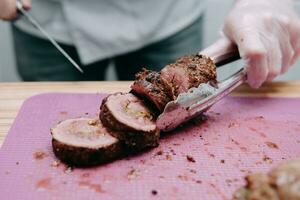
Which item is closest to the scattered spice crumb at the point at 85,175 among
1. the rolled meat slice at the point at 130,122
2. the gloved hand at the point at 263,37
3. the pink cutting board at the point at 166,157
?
the pink cutting board at the point at 166,157

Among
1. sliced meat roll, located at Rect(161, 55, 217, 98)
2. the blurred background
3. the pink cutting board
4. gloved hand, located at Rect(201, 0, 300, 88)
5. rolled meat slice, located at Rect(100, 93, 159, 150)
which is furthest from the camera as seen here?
the blurred background

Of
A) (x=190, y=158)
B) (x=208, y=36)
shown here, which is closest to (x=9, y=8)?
(x=190, y=158)

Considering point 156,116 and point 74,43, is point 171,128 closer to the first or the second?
point 156,116

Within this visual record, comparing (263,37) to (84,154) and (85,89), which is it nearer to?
(85,89)

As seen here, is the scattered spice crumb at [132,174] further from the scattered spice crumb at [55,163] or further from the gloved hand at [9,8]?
the gloved hand at [9,8]

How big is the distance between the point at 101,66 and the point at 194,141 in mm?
738

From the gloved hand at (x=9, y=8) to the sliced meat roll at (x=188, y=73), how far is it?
59 cm

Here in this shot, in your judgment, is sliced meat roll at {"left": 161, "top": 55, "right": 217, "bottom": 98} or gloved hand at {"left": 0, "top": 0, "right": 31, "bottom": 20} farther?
Answer: gloved hand at {"left": 0, "top": 0, "right": 31, "bottom": 20}

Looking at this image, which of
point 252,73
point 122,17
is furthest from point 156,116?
point 122,17

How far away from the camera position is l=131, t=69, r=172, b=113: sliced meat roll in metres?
1.31

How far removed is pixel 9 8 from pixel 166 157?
781 mm

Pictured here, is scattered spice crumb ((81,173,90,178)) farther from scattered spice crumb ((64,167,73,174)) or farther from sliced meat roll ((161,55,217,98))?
sliced meat roll ((161,55,217,98))

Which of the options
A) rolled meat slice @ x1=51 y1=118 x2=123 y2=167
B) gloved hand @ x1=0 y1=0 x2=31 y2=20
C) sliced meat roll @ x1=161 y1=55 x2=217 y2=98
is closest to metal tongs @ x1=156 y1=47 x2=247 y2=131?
sliced meat roll @ x1=161 y1=55 x2=217 y2=98

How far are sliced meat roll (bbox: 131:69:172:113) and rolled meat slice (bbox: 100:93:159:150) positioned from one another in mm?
36
